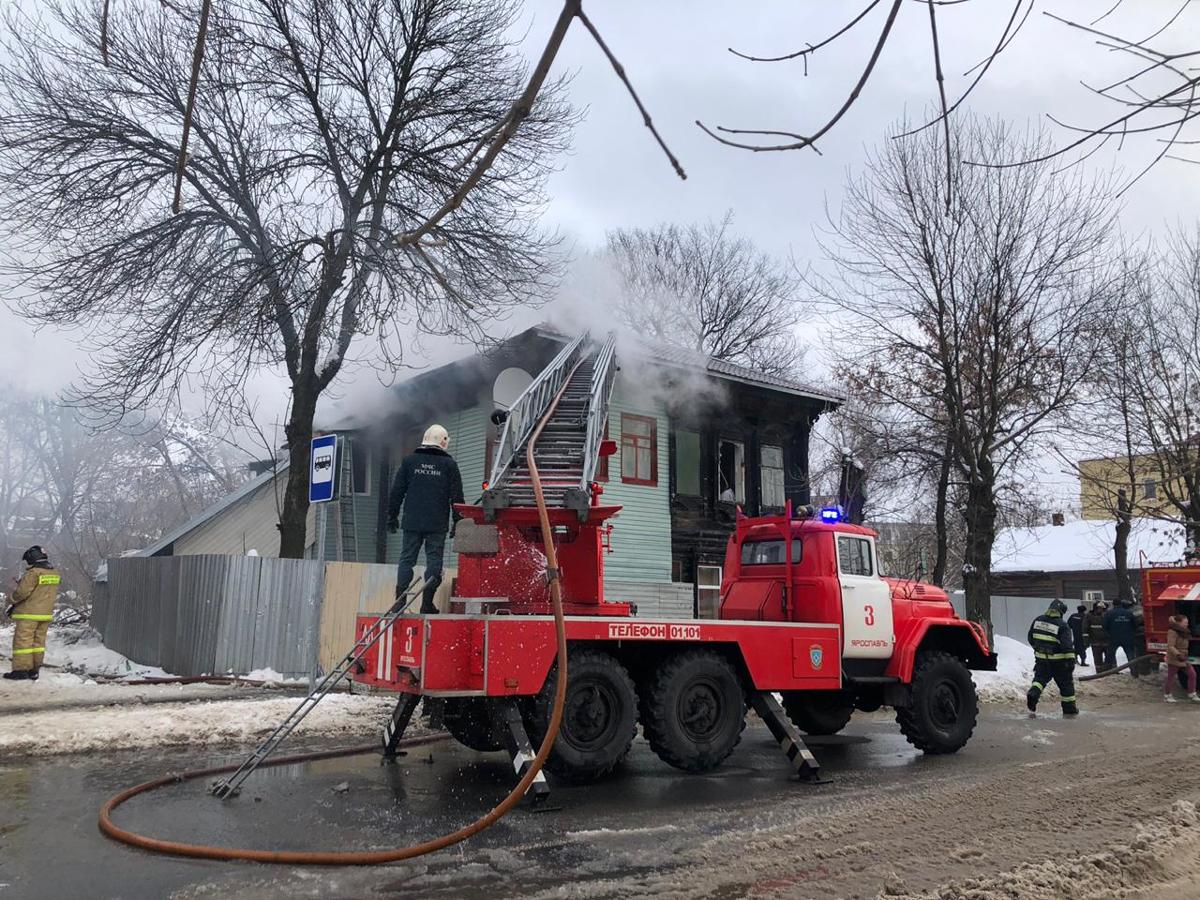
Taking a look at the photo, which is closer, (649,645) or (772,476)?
(649,645)

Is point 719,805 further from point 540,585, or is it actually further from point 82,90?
point 82,90

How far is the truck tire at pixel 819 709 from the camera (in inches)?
373

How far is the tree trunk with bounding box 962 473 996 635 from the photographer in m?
16.8

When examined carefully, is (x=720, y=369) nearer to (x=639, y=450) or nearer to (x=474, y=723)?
(x=639, y=450)

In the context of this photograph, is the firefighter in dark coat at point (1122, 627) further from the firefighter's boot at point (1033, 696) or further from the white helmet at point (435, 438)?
the white helmet at point (435, 438)

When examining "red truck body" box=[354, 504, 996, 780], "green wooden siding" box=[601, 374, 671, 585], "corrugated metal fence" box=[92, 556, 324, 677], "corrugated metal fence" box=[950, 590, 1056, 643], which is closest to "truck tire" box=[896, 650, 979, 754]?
"red truck body" box=[354, 504, 996, 780]

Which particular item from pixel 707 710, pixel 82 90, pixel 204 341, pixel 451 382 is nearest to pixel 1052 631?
pixel 707 710

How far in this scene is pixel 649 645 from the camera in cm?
757

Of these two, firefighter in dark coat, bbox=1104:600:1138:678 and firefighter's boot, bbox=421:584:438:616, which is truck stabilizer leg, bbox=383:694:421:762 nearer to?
firefighter's boot, bbox=421:584:438:616

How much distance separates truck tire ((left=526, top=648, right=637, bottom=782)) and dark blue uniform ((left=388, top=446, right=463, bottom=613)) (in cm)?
168

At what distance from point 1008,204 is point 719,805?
1377 centimetres

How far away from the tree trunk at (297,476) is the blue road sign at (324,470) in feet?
20.4

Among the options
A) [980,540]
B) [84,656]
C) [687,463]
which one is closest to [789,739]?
[980,540]

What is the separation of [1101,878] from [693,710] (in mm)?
3453
